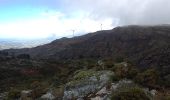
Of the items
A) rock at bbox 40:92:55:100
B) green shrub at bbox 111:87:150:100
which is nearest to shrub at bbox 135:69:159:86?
green shrub at bbox 111:87:150:100

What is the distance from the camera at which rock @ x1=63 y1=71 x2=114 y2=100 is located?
79.3 feet

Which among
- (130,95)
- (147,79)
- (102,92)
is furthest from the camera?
(147,79)

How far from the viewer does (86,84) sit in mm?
25656

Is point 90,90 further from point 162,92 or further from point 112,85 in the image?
point 162,92

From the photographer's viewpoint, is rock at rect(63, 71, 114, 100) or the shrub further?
rock at rect(63, 71, 114, 100)

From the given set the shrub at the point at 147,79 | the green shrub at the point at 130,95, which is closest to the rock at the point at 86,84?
the shrub at the point at 147,79

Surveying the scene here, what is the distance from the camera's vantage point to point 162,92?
21422 mm

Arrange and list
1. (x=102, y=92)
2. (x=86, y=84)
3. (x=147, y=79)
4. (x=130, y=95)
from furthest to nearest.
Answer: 1. (x=86, y=84)
2. (x=147, y=79)
3. (x=102, y=92)
4. (x=130, y=95)

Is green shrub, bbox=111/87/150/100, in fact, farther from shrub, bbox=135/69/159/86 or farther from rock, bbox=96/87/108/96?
shrub, bbox=135/69/159/86

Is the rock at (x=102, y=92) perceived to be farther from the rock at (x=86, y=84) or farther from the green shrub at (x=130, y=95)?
the green shrub at (x=130, y=95)

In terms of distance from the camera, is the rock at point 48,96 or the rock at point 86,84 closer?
the rock at point 86,84

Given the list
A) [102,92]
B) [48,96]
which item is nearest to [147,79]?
[102,92]

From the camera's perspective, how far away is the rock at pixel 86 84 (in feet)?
79.3

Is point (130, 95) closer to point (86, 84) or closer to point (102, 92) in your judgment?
point (102, 92)
